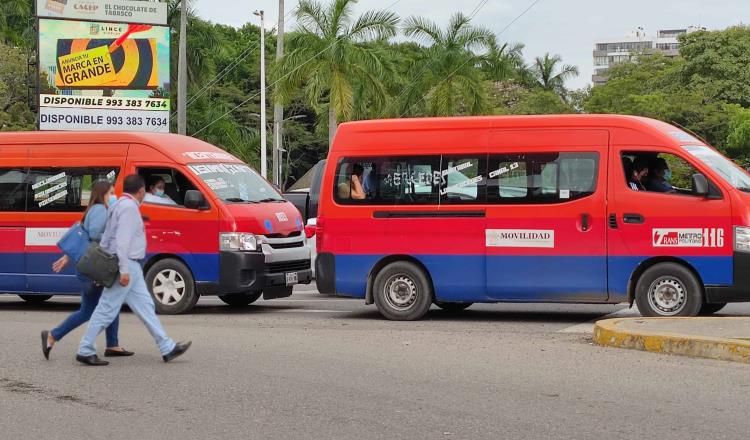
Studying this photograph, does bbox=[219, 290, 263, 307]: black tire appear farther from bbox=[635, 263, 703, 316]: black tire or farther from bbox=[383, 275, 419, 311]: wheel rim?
bbox=[635, 263, 703, 316]: black tire

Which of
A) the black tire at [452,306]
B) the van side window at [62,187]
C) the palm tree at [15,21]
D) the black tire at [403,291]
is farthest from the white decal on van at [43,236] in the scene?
the palm tree at [15,21]

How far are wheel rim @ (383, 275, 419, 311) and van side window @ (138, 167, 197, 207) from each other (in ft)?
9.76

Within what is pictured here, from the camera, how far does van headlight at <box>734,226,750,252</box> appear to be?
496 inches

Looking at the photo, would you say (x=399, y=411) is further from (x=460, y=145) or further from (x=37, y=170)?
(x=37, y=170)

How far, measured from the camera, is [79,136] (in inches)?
631

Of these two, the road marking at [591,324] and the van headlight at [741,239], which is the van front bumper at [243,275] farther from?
the van headlight at [741,239]

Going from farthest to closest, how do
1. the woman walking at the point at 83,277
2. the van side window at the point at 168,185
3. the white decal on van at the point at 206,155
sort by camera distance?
the white decal on van at the point at 206,155, the van side window at the point at 168,185, the woman walking at the point at 83,277

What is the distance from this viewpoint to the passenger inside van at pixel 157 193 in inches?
611

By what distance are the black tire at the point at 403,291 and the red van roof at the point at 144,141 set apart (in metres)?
3.19

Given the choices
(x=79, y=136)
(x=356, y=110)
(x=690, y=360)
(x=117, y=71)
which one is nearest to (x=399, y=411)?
(x=690, y=360)

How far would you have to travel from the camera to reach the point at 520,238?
44.3ft

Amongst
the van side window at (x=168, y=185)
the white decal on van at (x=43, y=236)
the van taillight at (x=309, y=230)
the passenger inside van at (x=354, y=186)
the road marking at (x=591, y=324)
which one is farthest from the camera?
the van taillight at (x=309, y=230)

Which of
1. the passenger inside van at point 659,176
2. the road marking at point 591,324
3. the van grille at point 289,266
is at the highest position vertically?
the passenger inside van at point 659,176

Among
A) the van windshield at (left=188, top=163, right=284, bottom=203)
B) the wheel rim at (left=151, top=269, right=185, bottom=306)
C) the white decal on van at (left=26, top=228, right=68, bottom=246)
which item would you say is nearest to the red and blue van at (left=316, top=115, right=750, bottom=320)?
the van windshield at (left=188, top=163, right=284, bottom=203)
